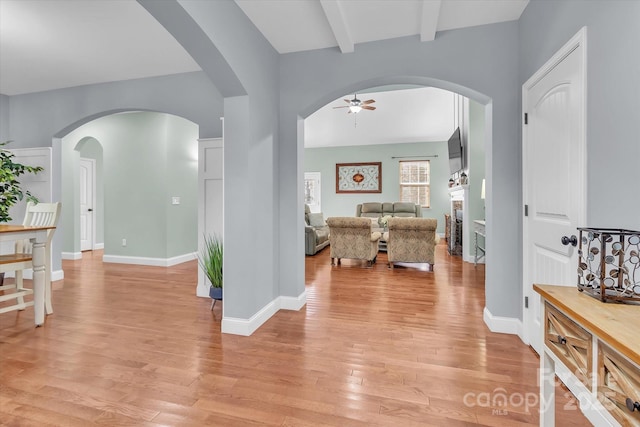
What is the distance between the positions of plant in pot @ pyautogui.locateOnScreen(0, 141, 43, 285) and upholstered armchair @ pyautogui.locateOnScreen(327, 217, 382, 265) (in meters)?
4.18

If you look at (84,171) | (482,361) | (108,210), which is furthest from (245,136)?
(84,171)

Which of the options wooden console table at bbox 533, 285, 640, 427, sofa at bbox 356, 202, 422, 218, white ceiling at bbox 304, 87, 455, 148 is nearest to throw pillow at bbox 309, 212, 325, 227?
sofa at bbox 356, 202, 422, 218

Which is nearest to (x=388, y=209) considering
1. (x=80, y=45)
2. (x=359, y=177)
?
(x=359, y=177)

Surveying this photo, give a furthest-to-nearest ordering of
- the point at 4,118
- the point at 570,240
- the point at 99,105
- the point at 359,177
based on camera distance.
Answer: the point at 359,177 → the point at 4,118 → the point at 99,105 → the point at 570,240

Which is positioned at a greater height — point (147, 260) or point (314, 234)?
point (314, 234)

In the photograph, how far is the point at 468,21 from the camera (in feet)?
8.61

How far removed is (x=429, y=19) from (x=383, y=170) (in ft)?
23.2

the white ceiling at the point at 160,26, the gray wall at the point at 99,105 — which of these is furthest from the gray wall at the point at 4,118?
the white ceiling at the point at 160,26

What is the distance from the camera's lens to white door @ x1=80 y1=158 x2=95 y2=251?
6911 mm

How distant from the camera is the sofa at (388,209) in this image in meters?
8.47

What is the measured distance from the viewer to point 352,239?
535 centimetres

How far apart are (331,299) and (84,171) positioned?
22.4ft

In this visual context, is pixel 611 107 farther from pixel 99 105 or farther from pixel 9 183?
pixel 9 183

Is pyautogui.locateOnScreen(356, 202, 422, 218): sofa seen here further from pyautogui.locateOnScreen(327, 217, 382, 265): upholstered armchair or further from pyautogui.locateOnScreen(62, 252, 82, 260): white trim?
pyautogui.locateOnScreen(62, 252, 82, 260): white trim
